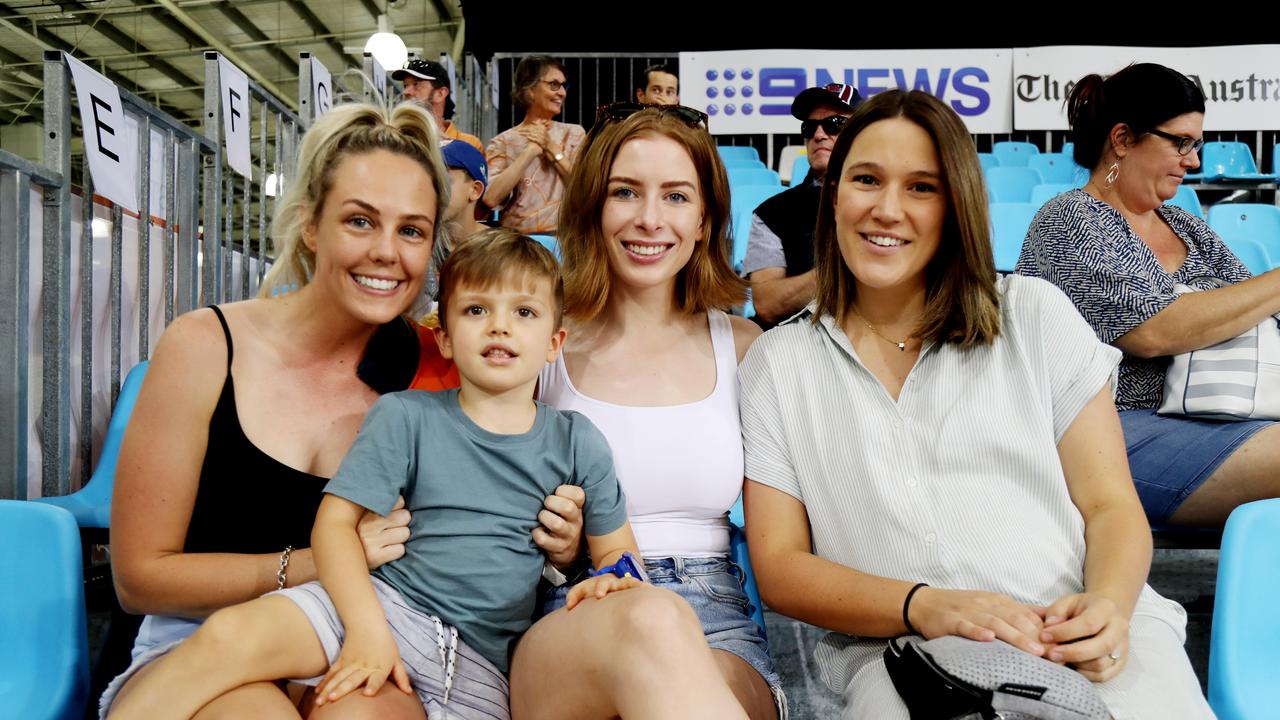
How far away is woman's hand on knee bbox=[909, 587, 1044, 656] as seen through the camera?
125 centimetres

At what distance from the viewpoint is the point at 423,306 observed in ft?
7.41

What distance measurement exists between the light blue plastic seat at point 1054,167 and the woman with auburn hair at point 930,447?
6261mm

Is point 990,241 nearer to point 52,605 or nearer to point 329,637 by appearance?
point 329,637

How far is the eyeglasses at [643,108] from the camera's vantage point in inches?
76.6

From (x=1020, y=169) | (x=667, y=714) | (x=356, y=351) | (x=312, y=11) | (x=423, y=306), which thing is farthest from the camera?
(x=312, y=11)

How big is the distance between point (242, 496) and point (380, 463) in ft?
0.86

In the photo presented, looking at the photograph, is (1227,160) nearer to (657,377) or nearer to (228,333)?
(657,377)

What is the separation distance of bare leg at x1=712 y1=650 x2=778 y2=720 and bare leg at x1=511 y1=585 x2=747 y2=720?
0.75ft

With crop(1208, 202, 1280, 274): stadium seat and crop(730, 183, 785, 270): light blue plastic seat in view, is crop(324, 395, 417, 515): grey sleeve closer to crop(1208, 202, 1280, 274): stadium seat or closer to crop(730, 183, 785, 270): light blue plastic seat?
crop(730, 183, 785, 270): light blue plastic seat

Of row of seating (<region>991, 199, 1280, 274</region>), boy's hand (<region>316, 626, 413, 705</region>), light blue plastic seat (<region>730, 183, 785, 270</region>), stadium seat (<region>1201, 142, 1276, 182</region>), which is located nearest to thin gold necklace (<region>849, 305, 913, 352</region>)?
boy's hand (<region>316, 626, 413, 705</region>)

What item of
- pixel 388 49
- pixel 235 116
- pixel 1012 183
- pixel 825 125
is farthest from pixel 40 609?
pixel 388 49

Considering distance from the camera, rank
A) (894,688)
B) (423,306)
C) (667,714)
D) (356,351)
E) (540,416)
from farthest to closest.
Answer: (423,306), (356,351), (540,416), (894,688), (667,714)

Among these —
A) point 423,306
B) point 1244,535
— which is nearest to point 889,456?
point 1244,535

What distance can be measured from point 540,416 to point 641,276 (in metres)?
0.38
